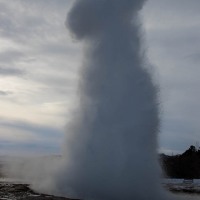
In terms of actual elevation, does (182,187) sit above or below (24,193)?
above

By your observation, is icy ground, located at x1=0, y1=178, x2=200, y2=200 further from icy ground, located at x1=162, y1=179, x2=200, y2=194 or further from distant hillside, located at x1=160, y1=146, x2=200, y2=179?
distant hillside, located at x1=160, y1=146, x2=200, y2=179

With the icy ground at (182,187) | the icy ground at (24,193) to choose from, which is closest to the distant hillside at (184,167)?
the icy ground at (182,187)

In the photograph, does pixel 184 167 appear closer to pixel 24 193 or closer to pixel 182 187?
pixel 182 187

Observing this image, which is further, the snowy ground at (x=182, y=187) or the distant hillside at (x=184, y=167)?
the distant hillside at (x=184, y=167)

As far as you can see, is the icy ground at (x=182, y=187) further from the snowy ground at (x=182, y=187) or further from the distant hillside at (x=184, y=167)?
the distant hillside at (x=184, y=167)

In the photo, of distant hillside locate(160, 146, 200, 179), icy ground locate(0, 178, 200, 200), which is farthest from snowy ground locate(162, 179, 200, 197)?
distant hillside locate(160, 146, 200, 179)

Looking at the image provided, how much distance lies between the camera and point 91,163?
2447 centimetres

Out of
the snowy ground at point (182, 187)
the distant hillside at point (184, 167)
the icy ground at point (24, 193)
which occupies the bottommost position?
the icy ground at point (24, 193)

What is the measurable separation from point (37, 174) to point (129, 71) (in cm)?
1124

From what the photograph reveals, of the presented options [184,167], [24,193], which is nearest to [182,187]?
[24,193]

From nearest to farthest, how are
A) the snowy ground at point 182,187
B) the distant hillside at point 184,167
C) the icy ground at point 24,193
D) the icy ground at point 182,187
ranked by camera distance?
the icy ground at point 24,193 < the snowy ground at point 182,187 < the icy ground at point 182,187 < the distant hillside at point 184,167

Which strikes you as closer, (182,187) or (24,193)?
(24,193)

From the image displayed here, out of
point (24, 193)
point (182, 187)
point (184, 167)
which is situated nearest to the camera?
point (24, 193)

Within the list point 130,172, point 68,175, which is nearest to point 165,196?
point 130,172
